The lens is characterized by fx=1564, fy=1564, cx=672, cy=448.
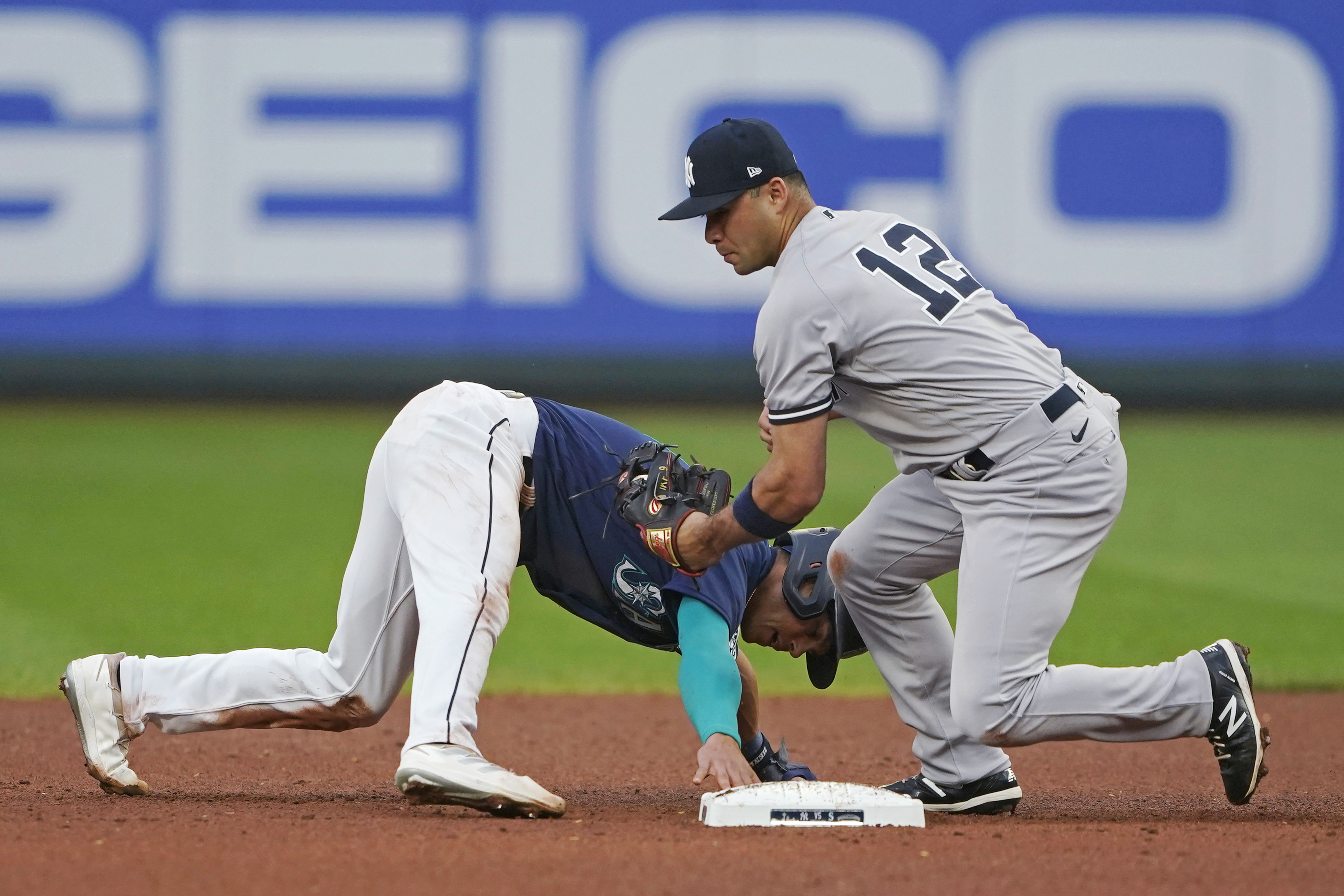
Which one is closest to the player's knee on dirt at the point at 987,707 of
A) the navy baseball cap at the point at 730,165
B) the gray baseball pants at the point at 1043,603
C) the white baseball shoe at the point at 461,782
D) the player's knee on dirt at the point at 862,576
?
the gray baseball pants at the point at 1043,603

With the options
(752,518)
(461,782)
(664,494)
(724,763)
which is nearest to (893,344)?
(752,518)

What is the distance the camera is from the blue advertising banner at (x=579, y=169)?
45.6ft

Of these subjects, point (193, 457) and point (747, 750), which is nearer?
point (747, 750)

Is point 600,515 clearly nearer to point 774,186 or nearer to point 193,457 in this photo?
point 774,186

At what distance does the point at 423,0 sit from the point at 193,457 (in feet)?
15.2

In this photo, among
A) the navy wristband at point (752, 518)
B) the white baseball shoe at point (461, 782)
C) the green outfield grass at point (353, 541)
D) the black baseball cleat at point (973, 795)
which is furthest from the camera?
the green outfield grass at point (353, 541)

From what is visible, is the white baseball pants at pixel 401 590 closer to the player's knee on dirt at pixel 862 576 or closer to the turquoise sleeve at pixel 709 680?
the turquoise sleeve at pixel 709 680

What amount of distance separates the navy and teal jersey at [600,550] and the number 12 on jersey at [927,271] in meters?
0.80

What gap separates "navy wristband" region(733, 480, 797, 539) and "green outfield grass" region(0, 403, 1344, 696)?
10.2ft

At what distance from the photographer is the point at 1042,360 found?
387 centimetres

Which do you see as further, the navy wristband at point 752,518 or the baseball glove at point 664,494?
the baseball glove at point 664,494

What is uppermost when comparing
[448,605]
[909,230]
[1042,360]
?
[909,230]

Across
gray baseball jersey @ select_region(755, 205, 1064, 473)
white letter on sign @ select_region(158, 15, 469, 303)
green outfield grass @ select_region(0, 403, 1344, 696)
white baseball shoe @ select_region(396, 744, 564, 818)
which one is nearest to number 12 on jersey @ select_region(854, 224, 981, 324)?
gray baseball jersey @ select_region(755, 205, 1064, 473)

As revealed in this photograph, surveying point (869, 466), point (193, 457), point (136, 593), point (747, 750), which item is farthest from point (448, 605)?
point (193, 457)
